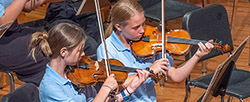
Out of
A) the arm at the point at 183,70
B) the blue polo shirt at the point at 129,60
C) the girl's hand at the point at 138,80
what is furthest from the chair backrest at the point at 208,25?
the girl's hand at the point at 138,80

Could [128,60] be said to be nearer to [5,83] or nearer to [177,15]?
[177,15]

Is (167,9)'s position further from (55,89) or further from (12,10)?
(55,89)

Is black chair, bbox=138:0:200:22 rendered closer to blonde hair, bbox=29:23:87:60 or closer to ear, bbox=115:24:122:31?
ear, bbox=115:24:122:31

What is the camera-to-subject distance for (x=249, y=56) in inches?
114

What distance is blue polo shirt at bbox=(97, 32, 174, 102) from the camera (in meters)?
1.73

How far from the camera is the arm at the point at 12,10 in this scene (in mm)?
1927

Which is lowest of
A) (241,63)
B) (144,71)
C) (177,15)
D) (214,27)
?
(241,63)

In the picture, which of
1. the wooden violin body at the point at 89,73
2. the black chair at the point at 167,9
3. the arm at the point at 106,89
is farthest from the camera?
the black chair at the point at 167,9

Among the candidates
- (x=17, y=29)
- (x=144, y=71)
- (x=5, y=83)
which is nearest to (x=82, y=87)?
(x=144, y=71)

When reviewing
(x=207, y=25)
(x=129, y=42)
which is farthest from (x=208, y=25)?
(x=129, y=42)

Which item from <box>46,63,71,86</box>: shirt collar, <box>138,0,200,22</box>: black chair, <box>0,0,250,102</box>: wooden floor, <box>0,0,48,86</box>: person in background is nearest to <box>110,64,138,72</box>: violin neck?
<box>46,63,71,86</box>: shirt collar

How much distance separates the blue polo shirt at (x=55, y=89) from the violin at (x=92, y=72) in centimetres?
5

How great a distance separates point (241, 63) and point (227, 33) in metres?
0.73

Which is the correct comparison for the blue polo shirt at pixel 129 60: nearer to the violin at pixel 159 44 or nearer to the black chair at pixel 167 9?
the violin at pixel 159 44
